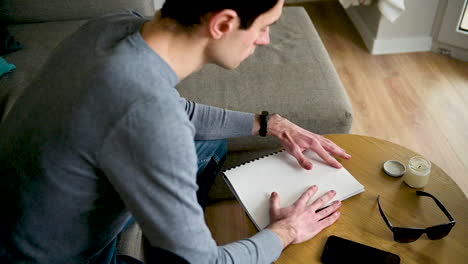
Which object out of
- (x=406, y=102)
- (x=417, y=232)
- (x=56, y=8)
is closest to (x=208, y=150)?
(x=417, y=232)

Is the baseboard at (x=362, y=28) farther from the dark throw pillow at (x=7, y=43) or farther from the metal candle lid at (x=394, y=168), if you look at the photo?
the dark throw pillow at (x=7, y=43)

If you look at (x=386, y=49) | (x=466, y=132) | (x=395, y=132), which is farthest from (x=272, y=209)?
(x=386, y=49)

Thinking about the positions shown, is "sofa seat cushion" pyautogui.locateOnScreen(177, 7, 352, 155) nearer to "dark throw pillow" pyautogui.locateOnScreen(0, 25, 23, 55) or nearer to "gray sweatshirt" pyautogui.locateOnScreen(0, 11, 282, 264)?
"gray sweatshirt" pyautogui.locateOnScreen(0, 11, 282, 264)

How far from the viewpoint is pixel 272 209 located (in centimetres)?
105

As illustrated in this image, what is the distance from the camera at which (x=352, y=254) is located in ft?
3.21

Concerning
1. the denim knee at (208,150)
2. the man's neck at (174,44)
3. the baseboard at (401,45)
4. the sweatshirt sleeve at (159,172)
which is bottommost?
the baseboard at (401,45)

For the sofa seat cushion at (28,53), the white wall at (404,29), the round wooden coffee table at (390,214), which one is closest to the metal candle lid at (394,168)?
the round wooden coffee table at (390,214)

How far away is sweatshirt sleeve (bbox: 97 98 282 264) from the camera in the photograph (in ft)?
2.37

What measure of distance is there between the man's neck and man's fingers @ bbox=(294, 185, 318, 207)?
0.41 metres

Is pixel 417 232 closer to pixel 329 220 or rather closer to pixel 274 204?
pixel 329 220

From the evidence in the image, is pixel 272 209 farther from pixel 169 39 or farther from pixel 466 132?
pixel 466 132

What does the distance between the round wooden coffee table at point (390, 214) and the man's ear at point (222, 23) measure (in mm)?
486

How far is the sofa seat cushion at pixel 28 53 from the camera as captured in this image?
1.62 metres

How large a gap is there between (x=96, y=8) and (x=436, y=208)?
1707 mm
